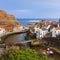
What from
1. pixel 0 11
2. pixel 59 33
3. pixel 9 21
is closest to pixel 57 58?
pixel 59 33

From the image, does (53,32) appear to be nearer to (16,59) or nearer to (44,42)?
(44,42)

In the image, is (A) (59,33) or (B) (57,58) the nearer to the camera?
(B) (57,58)

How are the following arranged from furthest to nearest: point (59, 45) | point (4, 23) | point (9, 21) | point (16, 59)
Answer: point (9, 21) → point (4, 23) → point (59, 45) → point (16, 59)

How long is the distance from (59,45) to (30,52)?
39.0 feet

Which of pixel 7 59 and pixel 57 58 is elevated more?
pixel 7 59

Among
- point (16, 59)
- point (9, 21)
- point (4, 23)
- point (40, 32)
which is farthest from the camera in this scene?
point (9, 21)

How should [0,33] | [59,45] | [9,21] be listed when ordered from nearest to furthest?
[59,45]
[0,33]
[9,21]

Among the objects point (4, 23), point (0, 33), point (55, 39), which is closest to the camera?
point (55, 39)

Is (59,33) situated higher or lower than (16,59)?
lower

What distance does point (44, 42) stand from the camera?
19.9m

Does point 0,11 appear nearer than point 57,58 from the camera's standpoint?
No

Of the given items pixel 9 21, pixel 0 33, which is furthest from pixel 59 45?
pixel 9 21

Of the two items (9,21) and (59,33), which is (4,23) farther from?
(59,33)

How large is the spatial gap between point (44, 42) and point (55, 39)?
1.27 m
